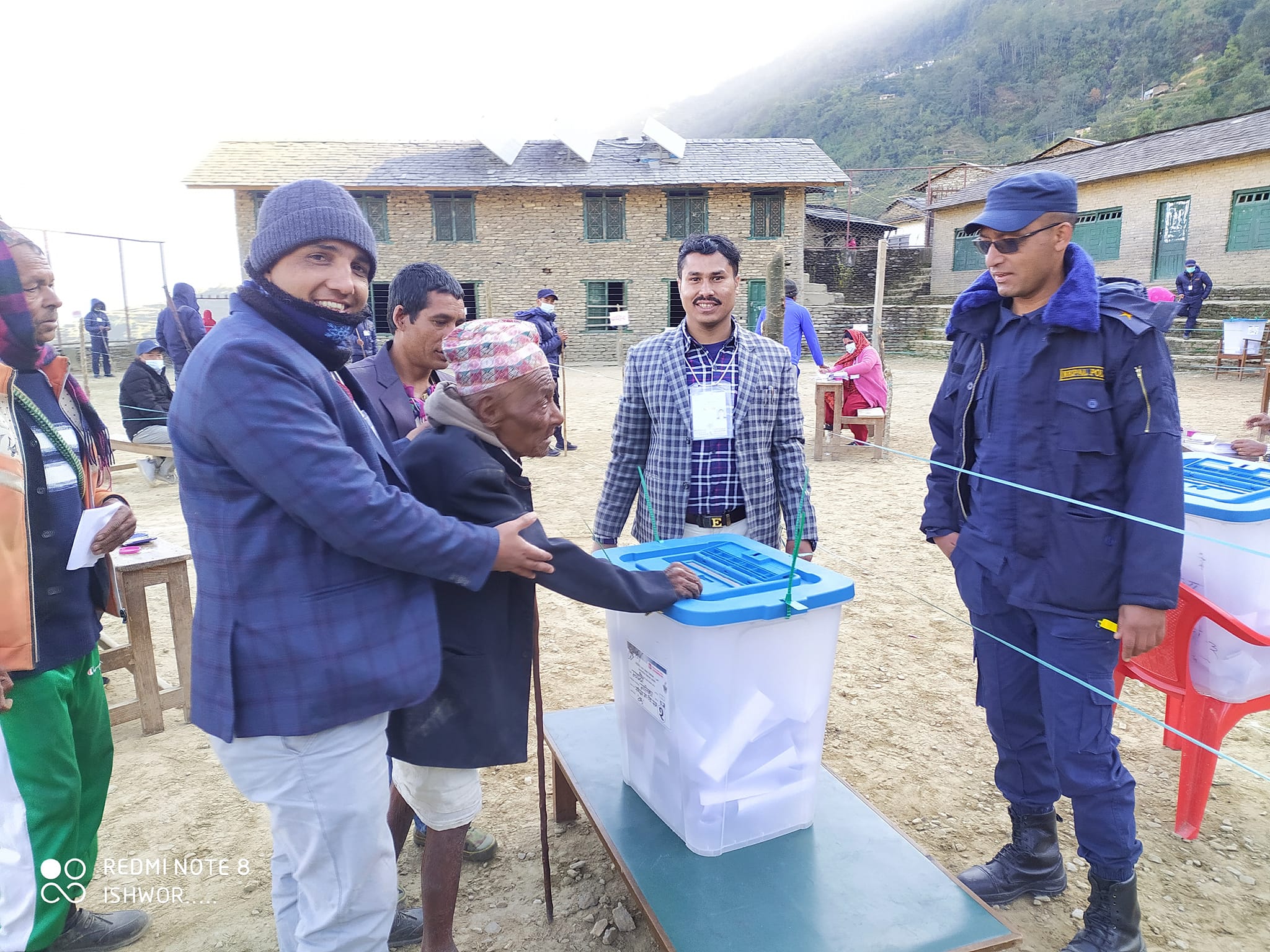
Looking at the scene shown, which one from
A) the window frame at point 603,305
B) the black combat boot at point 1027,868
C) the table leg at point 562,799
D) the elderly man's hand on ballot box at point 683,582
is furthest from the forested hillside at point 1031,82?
the elderly man's hand on ballot box at point 683,582

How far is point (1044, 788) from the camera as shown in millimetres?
2297

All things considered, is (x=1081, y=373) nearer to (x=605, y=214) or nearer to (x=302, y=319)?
(x=302, y=319)

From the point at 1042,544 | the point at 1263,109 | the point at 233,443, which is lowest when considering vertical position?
the point at 1042,544

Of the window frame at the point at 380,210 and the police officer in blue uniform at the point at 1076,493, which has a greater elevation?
the window frame at the point at 380,210

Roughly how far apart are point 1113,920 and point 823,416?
694cm

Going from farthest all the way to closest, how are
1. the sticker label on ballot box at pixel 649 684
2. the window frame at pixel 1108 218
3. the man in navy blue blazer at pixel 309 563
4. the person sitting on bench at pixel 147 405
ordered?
the window frame at pixel 1108 218, the person sitting on bench at pixel 147 405, the sticker label on ballot box at pixel 649 684, the man in navy blue blazer at pixel 309 563

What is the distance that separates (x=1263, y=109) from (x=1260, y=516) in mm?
25486

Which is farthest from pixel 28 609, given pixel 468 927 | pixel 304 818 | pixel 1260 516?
pixel 1260 516

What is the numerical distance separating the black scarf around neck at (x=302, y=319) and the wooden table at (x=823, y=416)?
7292 millimetres

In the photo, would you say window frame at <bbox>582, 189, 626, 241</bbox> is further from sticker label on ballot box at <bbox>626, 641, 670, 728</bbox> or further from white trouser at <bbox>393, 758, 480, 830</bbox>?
white trouser at <bbox>393, 758, 480, 830</bbox>

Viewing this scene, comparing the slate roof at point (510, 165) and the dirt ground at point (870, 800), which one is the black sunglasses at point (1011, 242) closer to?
the dirt ground at point (870, 800)

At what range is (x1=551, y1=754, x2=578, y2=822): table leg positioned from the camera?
105 inches

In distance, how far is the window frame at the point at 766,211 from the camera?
23703 millimetres

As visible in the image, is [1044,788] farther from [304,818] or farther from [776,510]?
[304,818]
